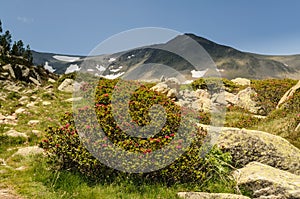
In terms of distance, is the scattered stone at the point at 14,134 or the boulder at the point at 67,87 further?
the boulder at the point at 67,87

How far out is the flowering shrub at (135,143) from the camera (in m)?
7.32

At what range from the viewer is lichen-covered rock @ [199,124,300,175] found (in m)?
8.55

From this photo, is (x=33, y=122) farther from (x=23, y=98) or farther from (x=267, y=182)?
(x=267, y=182)

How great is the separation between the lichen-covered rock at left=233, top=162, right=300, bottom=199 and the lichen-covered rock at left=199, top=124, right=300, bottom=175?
58 centimetres

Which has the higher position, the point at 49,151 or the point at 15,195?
the point at 49,151

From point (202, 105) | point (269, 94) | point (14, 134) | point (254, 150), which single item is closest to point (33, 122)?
point (14, 134)

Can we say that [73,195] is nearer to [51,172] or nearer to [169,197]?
[51,172]

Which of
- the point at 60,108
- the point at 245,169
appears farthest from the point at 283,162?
the point at 60,108

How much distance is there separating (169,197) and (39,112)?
474 inches

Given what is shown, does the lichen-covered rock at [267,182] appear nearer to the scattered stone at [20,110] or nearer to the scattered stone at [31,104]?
the scattered stone at [20,110]

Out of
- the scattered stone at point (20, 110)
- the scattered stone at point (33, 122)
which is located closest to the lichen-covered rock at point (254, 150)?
the scattered stone at point (33, 122)

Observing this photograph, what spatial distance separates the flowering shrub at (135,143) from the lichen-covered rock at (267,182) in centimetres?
65

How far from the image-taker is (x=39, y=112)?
16.4m

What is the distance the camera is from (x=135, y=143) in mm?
7359
